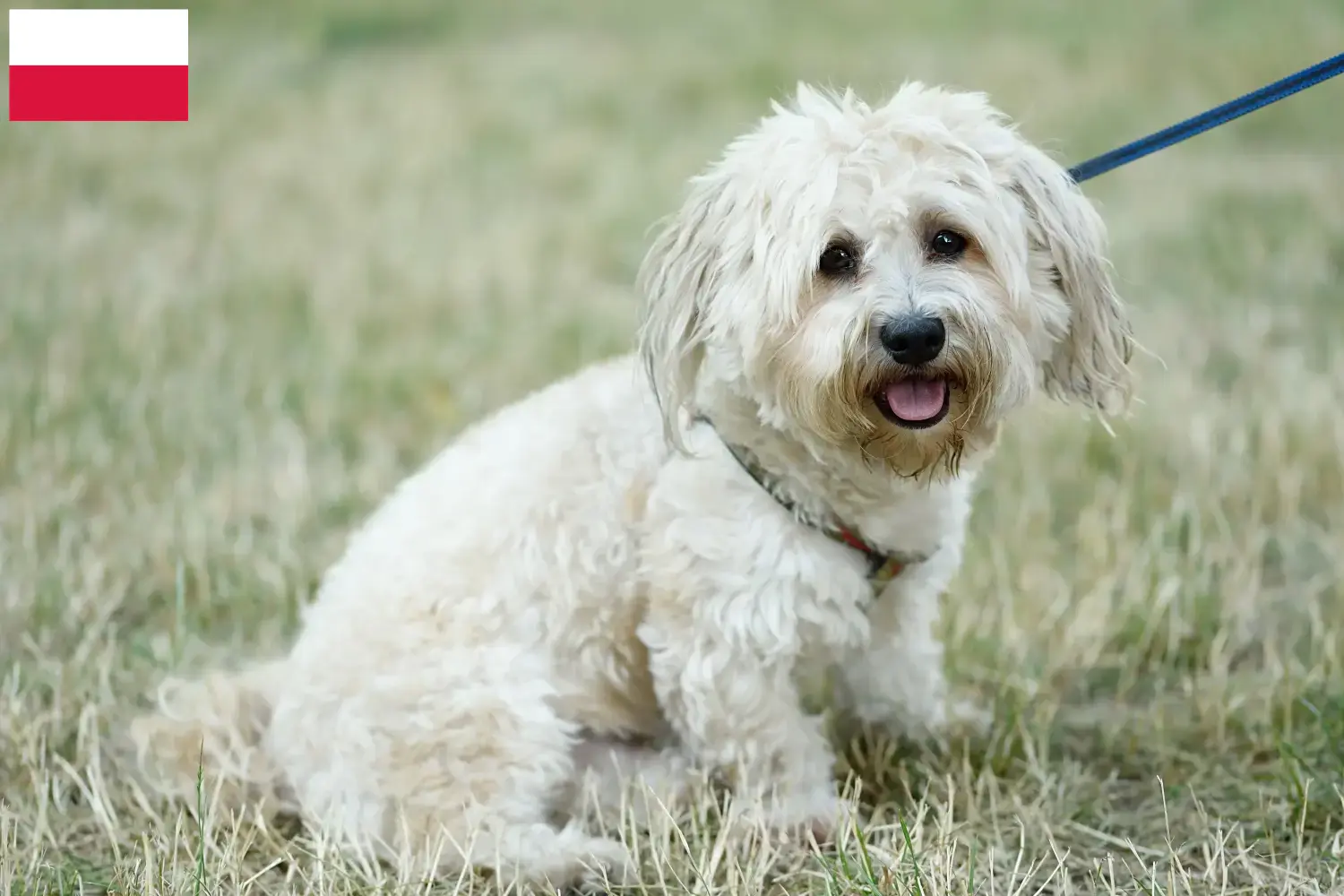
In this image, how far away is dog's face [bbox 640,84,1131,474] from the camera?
290 cm

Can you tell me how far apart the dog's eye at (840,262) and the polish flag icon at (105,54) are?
3219mm

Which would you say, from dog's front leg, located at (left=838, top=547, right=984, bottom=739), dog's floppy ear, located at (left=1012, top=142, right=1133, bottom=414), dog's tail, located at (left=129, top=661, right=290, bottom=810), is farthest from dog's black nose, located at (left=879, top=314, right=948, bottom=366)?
dog's tail, located at (left=129, top=661, right=290, bottom=810)

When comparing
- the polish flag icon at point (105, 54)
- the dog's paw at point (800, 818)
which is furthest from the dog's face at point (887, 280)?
the polish flag icon at point (105, 54)

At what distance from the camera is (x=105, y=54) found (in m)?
5.16

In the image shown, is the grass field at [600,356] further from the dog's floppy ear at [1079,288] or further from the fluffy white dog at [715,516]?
the dog's floppy ear at [1079,288]

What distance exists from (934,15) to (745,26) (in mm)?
1485

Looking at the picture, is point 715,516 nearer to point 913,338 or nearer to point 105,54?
point 913,338

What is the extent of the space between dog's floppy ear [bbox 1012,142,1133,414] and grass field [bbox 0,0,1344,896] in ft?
1.16

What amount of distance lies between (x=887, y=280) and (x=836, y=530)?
0.63 m

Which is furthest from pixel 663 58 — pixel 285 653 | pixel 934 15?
pixel 285 653

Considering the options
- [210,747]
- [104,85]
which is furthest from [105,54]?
[210,747]

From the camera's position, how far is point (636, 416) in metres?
3.48

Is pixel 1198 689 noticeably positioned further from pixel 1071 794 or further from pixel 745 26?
pixel 745 26

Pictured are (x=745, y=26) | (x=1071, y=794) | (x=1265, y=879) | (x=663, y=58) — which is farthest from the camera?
(x=745, y=26)
